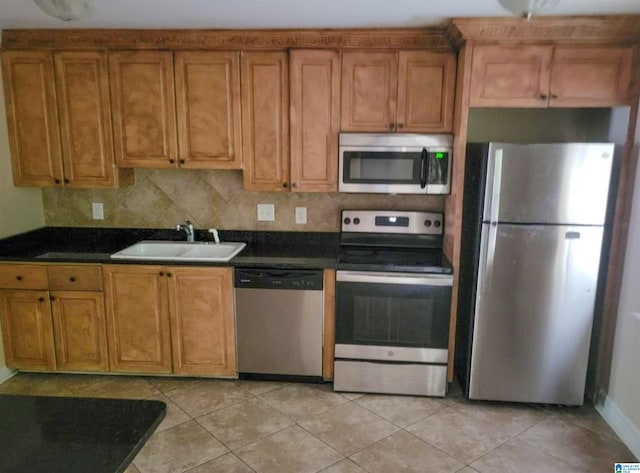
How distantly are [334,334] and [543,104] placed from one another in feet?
6.12

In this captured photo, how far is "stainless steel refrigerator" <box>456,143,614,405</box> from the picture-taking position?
8.60 feet

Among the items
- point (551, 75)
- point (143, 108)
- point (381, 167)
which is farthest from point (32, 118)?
point (551, 75)

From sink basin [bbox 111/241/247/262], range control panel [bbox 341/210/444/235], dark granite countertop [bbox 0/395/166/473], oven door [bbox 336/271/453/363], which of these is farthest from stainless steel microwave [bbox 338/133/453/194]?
dark granite countertop [bbox 0/395/166/473]

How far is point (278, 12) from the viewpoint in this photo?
256 centimetres

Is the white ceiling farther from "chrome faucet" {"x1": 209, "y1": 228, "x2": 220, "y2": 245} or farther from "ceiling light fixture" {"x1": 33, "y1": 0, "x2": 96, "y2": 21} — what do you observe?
"chrome faucet" {"x1": 209, "y1": 228, "x2": 220, "y2": 245}

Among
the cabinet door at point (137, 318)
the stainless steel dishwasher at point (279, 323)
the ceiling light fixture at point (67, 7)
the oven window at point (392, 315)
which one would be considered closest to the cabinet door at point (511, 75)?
the oven window at point (392, 315)

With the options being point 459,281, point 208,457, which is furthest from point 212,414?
point 459,281

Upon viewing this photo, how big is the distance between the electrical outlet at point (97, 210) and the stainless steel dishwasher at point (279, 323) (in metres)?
1.32

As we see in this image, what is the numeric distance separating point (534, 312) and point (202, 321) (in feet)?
6.77

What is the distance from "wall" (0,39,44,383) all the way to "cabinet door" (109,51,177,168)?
730mm

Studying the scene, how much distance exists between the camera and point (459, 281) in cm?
318

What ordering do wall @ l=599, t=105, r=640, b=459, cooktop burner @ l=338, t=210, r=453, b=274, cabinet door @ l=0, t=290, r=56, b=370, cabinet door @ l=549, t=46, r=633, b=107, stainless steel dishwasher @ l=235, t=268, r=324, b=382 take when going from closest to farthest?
wall @ l=599, t=105, r=640, b=459 < cabinet door @ l=549, t=46, r=633, b=107 < stainless steel dishwasher @ l=235, t=268, r=324, b=382 < cabinet door @ l=0, t=290, r=56, b=370 < cooktop burner @ l=338, t=210, r=453, b=274

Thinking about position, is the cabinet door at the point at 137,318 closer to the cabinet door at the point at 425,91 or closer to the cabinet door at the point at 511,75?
the cabinet door at the point at 425,91

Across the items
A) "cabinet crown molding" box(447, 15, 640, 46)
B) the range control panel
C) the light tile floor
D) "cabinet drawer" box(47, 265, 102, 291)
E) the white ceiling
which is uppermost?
the white ceiling
